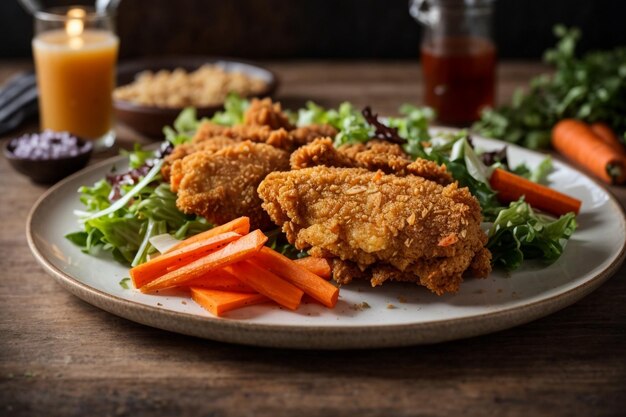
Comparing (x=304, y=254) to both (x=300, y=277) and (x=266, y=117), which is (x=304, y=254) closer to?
(x=300, y=277)

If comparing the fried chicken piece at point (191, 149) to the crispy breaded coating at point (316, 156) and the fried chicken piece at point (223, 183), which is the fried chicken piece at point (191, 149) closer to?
the fried chicken piece at point (223, 183)

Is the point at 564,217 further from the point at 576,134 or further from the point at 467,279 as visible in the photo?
the point at 576,134

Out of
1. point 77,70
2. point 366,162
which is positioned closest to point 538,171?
point 366,162

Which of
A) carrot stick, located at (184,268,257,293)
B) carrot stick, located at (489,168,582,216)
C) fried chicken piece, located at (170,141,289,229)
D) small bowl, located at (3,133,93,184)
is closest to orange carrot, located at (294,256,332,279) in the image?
carrot stick, located at (184,268,257,293)

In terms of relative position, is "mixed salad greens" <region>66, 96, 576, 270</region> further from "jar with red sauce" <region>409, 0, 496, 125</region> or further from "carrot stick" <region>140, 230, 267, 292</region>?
"jar with red sauce" <region>409, 0, 496, 125</region>

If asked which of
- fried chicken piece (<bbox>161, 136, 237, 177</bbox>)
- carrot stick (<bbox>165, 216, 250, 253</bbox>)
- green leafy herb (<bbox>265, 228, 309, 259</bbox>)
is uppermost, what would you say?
fried chicken piece (<bbox>161, 136, 237, 177</bbox>)
